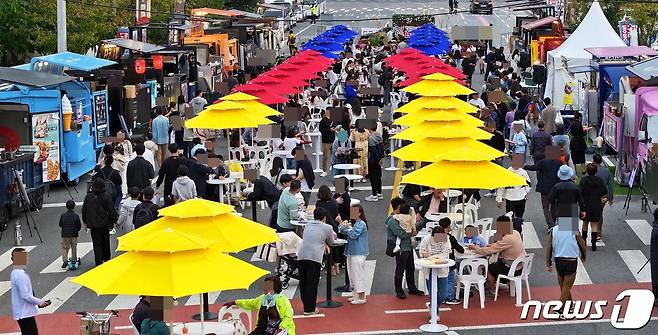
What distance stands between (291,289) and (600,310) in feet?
15.4

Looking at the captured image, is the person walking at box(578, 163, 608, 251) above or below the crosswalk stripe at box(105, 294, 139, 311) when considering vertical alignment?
above

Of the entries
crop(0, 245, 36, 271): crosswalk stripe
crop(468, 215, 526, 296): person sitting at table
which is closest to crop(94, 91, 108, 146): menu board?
crop(0, 245, 36, 271): crosswalk stripe

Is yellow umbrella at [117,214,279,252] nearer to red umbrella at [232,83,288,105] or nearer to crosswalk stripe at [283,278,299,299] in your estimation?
crosswalk stripe at [283,278,299,299]

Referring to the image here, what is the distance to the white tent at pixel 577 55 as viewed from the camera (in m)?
38.7

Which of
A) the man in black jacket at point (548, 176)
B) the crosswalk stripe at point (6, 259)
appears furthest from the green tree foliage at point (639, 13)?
the crosswalk stripe at point (6, 259)

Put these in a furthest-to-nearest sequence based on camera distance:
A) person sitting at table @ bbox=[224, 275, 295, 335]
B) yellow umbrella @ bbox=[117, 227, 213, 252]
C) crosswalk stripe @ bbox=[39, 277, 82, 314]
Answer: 1. crosswalk stripe @ bbox=[39, 277, 82, 314]
2. person sitting at table @ bbox=[224, 275, 295, 335]
3. yellow umbrella @ bbox=[117, 227, 213, 252]

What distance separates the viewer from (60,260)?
23.9 m

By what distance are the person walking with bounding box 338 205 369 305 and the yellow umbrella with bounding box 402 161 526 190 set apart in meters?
1.17

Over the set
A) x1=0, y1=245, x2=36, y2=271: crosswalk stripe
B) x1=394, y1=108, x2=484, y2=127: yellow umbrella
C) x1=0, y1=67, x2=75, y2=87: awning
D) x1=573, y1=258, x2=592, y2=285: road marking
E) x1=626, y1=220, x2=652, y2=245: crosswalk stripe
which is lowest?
x1=0, y1=245, x2=36, y2=271: crosswalk stripe

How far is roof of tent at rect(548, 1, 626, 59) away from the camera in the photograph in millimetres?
40875

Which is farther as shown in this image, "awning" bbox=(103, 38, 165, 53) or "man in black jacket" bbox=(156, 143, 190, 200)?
"awning" bbox=(103, 38, 165, 53)

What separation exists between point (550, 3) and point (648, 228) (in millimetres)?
47129

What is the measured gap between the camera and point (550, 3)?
232 feet

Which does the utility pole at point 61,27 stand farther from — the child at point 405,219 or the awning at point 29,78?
the child at point 405,219
